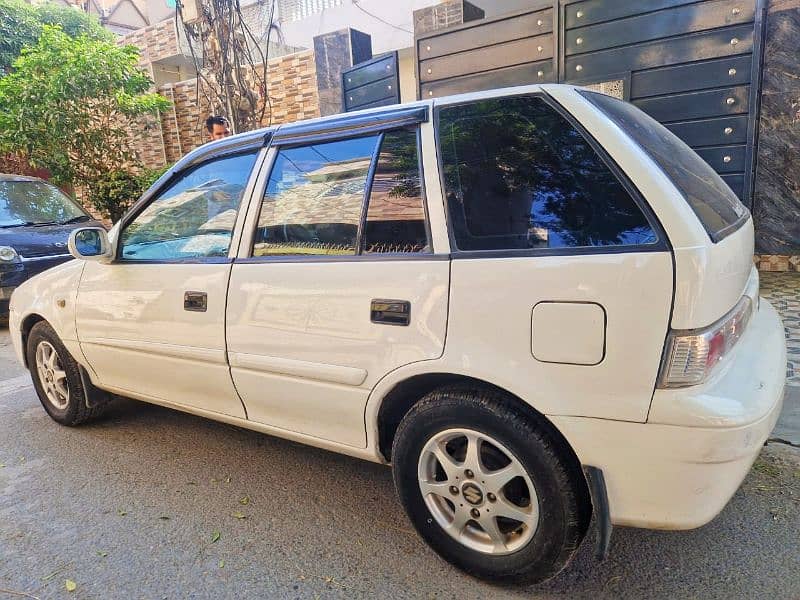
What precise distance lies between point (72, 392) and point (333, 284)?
2.35m

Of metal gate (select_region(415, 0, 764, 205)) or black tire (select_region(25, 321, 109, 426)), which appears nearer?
black tire (select_region(25, 321, 109, 426))

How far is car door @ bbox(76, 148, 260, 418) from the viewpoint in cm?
275

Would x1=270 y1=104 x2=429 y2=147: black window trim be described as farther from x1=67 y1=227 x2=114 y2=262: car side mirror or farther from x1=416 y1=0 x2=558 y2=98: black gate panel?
x1=416 y1=0 x2=558 y2=98: black gate panel

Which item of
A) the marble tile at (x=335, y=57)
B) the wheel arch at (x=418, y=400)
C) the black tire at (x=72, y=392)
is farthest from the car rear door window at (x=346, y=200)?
the marble tile at (x=335, y=57)

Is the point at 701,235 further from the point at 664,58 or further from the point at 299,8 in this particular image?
the point at 299,8

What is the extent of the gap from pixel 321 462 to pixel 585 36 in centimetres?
544

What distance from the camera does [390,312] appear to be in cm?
216

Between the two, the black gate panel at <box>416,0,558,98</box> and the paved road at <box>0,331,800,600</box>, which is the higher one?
the black gate panel at <box>416,0,558,98</box>

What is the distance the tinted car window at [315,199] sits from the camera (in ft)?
7.88

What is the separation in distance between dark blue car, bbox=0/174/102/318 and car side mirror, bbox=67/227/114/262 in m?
4.62

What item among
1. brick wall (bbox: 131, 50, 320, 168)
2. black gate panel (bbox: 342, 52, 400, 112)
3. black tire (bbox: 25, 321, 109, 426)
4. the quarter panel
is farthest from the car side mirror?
brick wall (bbox: 131, 50, 320, 168)

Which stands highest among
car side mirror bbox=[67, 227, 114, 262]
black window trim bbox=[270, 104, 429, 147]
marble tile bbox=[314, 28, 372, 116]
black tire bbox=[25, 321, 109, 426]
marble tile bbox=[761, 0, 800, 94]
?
marble tile bbox=[314, 28, 372, 116]

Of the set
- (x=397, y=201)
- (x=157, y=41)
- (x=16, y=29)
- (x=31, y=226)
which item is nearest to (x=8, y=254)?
(x=31, y=226)

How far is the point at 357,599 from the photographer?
2.11 m
